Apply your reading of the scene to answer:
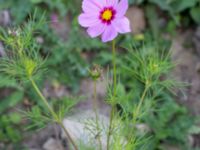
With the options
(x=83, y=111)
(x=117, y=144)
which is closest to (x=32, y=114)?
(x=117, y=144)

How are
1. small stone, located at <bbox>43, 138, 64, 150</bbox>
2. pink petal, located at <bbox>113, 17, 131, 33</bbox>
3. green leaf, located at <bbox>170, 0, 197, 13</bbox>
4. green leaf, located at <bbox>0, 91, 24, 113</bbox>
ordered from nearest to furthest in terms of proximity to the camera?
pink petal, located at <bbox>113, 17, 131, 33</bbox> < small stone, located at <bbox>43, 138, 64, 150</bbox> < green leaf, located at <bbox>0, 91, 24, 113</bbox> < green leaf, located at <bbox>170, 0, 197, 13</bbox>

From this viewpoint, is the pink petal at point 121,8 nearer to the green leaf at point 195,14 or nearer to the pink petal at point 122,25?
the pink petal at point 122,25

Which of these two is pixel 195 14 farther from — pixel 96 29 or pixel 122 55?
pixel 96 29

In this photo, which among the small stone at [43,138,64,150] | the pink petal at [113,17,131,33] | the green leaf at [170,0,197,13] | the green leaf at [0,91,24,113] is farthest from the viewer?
the green leaf at [170,0,197,13]

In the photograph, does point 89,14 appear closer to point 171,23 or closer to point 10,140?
point 10,140

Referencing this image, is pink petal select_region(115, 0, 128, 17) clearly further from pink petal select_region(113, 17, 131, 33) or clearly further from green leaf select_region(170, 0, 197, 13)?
green leaf select_region(170, 0, 197, 13)

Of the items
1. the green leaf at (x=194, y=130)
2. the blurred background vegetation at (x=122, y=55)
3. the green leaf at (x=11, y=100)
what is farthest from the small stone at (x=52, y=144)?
the green leaf at (x=194, y=130)

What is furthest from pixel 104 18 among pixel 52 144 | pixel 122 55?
pixel 122 55

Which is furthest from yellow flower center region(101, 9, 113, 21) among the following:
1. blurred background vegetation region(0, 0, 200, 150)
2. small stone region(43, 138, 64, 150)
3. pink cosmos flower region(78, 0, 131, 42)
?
small stone region(43, 138, 64, 150)
